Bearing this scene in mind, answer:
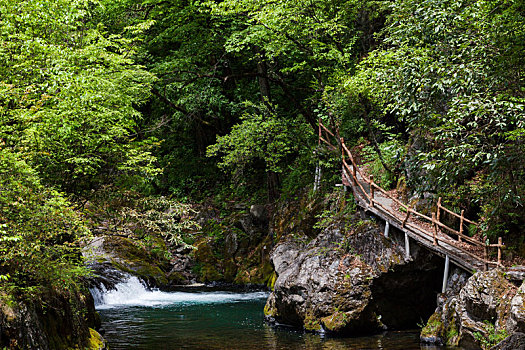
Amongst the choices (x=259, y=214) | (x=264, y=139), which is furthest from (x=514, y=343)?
(x=259, y=214)

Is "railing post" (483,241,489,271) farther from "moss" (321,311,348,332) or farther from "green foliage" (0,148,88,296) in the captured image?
→ "green foliage" (0,148,88,296)

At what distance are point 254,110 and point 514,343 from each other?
15065 mm

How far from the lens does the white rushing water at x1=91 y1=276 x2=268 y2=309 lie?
52.2 feet

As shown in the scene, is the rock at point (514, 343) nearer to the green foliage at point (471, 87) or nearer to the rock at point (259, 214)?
the green foliage at point (471, 87)

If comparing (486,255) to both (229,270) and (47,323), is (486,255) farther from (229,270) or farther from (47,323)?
(229,270)

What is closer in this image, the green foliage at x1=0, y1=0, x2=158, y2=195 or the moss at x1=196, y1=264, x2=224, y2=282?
the green foliage at x1=0, y1=0, x2=158, y2=195

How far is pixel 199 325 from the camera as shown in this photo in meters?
12.6

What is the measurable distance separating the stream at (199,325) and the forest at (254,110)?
7.80 ft

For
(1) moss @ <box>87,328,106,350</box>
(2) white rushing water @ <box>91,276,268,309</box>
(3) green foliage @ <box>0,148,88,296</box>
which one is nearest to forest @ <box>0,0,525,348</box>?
(3) green foliage @ <box>0,148,88,296</box>

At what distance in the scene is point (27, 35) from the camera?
9.20 metres

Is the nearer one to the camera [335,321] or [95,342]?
[95,342]

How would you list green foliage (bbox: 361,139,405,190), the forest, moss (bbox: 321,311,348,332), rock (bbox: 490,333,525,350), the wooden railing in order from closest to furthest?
the forest, rock (bbox: 490,333,525,350), the wooden railing, moss (bbox: 321,311,348,332), green foliage (bbox: 361,139,405,190)

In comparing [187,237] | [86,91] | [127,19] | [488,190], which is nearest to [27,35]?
[86,91]

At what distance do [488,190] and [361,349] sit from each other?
13.8ft
